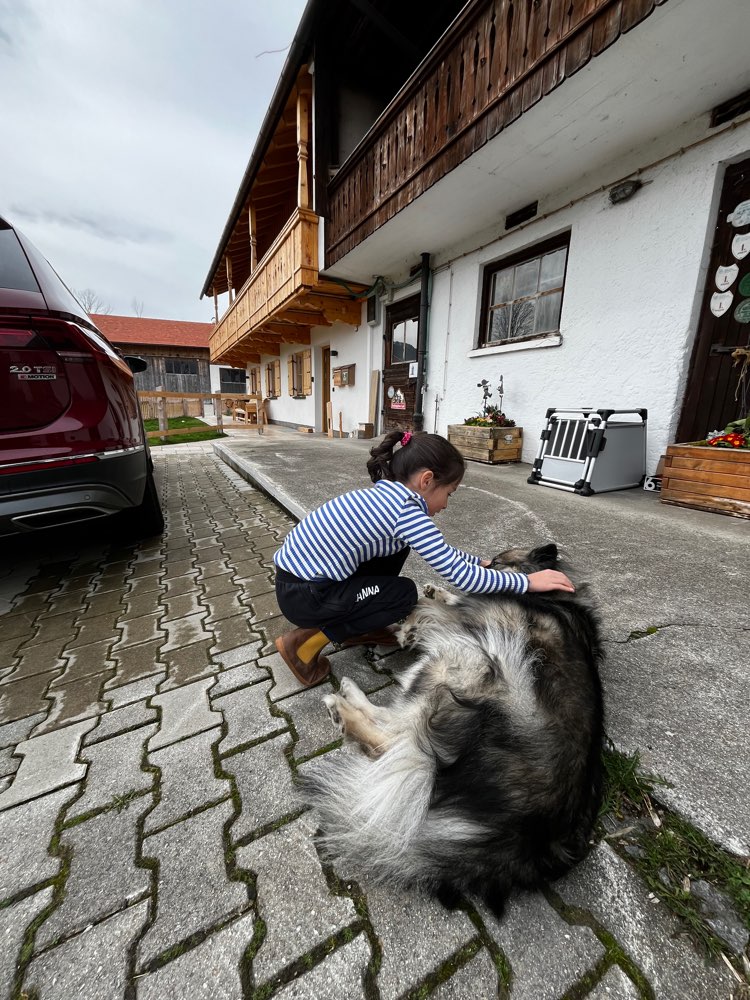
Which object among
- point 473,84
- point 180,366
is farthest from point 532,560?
point 180,366

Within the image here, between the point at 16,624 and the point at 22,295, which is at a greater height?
the point at 22,295

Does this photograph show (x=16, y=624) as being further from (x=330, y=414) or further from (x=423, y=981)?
(x=330, y=414)

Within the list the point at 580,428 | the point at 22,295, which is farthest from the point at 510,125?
the point at 22,295

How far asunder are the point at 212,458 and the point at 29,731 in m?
7.18

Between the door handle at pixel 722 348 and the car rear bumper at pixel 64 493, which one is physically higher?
the door handle at pixel 722 348

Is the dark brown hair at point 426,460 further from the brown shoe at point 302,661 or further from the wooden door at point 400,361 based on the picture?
the wooden door at point 400,361

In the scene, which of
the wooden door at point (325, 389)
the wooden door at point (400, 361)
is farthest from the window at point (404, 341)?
the wooden door at point (325, 389)

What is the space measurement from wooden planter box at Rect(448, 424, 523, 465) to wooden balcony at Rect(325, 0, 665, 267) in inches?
127

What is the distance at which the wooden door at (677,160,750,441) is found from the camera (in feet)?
12.2

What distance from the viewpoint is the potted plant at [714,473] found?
336cm

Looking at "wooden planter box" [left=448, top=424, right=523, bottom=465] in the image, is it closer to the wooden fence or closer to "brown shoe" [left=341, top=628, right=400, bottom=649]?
"brown shoe" [left=341, top=628, right=400, bottom=649]

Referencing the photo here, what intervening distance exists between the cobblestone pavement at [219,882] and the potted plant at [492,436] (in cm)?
451

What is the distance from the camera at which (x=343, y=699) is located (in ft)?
4.50

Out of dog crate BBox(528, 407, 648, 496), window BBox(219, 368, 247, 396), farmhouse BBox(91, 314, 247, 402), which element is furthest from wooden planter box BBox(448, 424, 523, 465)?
farmhouse BBox(91, 314, 247, 402)
